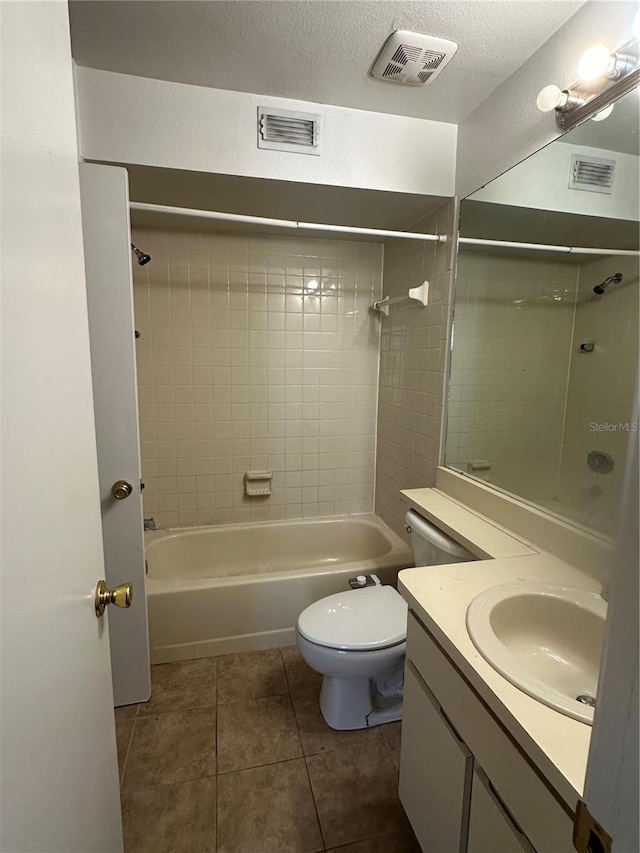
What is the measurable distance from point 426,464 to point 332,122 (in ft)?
5.24

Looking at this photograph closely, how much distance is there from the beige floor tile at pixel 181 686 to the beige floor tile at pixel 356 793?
552 mm

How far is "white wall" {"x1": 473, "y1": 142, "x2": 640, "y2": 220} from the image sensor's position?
3.58 ft

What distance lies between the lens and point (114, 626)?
160 centimetres

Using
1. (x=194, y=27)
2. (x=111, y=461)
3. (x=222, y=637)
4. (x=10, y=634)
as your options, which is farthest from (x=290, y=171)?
(x=222, y=637)

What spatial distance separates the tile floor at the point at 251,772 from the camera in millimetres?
1199

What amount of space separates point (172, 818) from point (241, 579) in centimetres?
87

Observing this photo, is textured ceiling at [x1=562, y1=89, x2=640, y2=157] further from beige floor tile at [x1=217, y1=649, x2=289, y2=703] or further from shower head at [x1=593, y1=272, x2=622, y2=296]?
beige floor tile at [x1=217, y1=649, x2=289, y2=703]

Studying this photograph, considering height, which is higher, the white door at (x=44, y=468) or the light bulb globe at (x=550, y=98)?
the light bulb globe at (x=550, y=98)

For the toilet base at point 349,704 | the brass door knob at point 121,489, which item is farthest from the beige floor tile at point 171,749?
the brass door knob at point 121,489

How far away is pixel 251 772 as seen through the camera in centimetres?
139

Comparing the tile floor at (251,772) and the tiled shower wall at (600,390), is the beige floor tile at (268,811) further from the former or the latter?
the tiled shower wall at (600,390)

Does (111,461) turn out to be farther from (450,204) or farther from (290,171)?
(450,204)

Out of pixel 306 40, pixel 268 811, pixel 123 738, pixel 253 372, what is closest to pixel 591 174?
pixel 306 40

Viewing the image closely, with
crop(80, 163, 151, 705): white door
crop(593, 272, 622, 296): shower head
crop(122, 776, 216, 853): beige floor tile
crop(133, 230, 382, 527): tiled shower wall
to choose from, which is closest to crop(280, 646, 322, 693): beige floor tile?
crop(122, 776, 216, 853): beige floor tile
